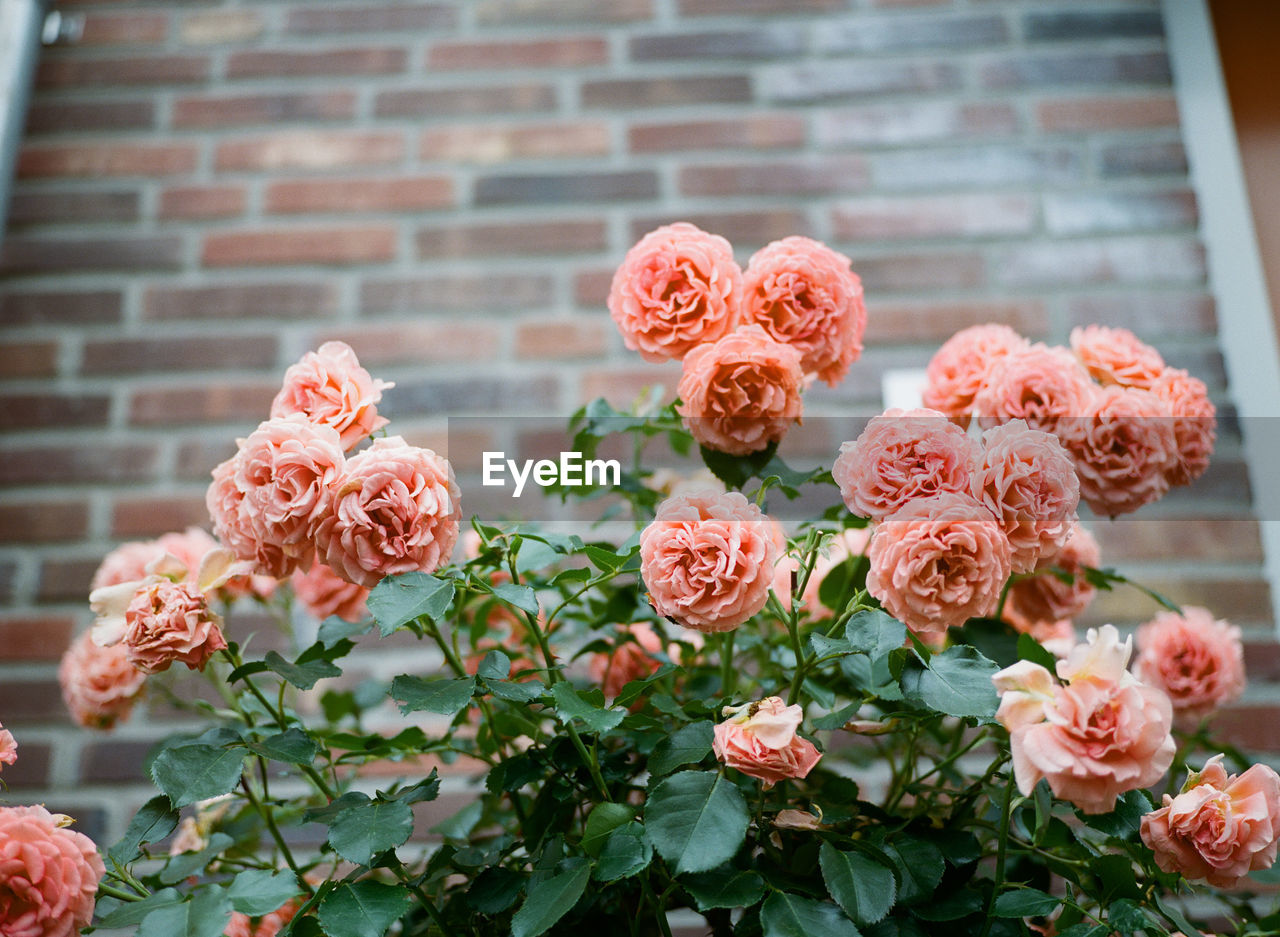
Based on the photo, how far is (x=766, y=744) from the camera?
1.68ft

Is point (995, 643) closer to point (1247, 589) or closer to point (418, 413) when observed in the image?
point (1247, 589)

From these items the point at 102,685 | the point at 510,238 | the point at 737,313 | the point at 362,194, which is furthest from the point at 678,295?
the point at 362,194

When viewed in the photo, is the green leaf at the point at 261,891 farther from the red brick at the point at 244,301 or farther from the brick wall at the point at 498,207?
Result: the red brick at the point at 244,301

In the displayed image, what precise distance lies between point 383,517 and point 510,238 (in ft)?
2.71

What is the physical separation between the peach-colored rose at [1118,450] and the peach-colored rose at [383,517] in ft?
1.45

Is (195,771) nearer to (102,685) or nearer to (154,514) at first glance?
(102,685)

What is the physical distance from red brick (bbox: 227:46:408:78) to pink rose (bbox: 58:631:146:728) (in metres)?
0.93

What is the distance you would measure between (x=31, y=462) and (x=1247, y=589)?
5.13ft

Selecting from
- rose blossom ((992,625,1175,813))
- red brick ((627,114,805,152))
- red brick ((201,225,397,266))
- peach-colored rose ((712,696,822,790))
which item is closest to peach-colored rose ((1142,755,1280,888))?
rose blossom ((992,625,1175,813))

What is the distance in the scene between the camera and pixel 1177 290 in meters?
1.27

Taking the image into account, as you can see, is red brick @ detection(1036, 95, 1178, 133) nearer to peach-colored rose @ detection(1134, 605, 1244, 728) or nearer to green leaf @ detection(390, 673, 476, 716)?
peach-colored rose @ detection(1134, 605, 1244, 728)

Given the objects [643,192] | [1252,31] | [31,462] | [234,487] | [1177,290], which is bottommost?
[234,487]

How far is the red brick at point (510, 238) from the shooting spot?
1308 millimetres

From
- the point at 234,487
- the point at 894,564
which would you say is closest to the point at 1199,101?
the point at 894,564
